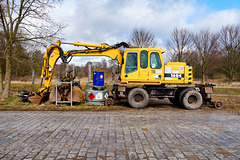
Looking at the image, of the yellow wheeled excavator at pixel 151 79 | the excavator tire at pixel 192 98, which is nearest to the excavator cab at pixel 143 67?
the yellow wheeled excavator at pixel 151 79

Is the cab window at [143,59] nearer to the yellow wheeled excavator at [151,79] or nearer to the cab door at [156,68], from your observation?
the yellow wheeled excavator at [151,79]

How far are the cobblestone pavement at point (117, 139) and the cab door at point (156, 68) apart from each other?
3.24 metres

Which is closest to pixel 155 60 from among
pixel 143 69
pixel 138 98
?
pixel 143 69

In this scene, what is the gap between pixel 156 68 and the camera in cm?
906

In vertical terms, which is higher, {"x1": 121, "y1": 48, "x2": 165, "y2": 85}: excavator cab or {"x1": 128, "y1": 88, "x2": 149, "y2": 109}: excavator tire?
{"x1": 121, "y1": 48, "x2": 165, "y2": 85}: excavator cab

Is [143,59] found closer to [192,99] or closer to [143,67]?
[143,67]

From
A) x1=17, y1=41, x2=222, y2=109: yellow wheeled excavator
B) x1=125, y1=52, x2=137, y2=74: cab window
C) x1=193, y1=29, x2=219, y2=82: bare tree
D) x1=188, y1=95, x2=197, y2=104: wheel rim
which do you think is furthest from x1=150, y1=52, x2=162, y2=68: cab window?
x1=193, y1=29, x2=219, y2=82: bare tree

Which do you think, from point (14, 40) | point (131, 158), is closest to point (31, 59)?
point (14, 40)

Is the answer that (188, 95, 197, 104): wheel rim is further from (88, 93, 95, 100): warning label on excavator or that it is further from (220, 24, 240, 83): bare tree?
(220, 24, 240, 83): bare tree

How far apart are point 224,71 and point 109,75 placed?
26.7 meters

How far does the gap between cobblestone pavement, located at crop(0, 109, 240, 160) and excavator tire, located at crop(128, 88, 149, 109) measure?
2798mm

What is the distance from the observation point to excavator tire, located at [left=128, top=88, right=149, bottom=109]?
9.04 metres

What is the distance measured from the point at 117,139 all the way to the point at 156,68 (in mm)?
5462

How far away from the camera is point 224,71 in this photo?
3366cm
